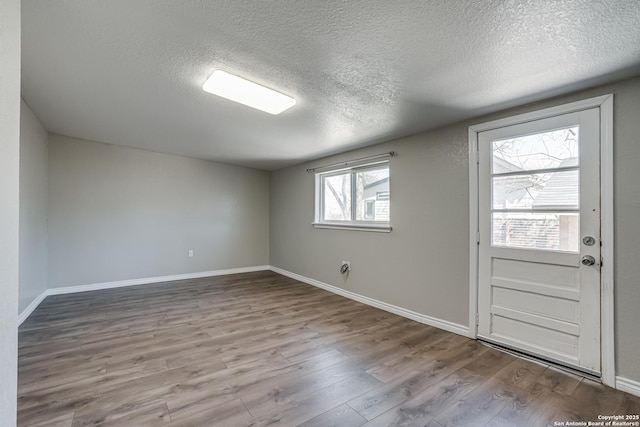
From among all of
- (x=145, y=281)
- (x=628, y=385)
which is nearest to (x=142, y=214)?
(x=145, y=281)

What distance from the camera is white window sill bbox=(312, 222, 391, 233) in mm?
3519

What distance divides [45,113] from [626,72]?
5.30 meters

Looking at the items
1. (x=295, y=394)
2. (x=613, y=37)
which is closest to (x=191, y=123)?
(x=295, y=394)

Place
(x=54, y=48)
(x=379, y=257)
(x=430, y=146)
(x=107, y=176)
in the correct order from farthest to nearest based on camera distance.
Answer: (x=107, y=176), (x=379, y=257), (x=430, y=146), (x=54, y=48)

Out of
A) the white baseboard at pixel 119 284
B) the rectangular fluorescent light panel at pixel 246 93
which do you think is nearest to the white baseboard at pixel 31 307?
the white baseboard at pixel 119 284

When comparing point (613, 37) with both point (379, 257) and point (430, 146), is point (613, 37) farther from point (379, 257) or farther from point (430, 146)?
point (379, 257)

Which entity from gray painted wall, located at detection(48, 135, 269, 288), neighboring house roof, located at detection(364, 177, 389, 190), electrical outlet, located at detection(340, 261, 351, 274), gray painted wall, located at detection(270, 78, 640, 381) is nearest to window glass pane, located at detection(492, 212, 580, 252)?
gray painted wall, located at detection(270, 78, 640, 381)

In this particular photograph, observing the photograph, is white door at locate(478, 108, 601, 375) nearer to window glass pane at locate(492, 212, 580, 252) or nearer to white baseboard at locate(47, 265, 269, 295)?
window glass pane at locate(492, 212, 580, 252)

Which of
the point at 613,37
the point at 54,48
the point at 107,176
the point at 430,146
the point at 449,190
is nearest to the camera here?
the point at 613,37

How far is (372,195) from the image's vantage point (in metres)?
3.85

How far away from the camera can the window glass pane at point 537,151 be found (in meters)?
2.14

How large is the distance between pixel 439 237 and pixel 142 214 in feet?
14.9

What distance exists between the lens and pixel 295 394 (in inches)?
71.2

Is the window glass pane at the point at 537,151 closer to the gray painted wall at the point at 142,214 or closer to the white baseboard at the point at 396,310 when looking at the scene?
the white baseboard at the point at 396,310
